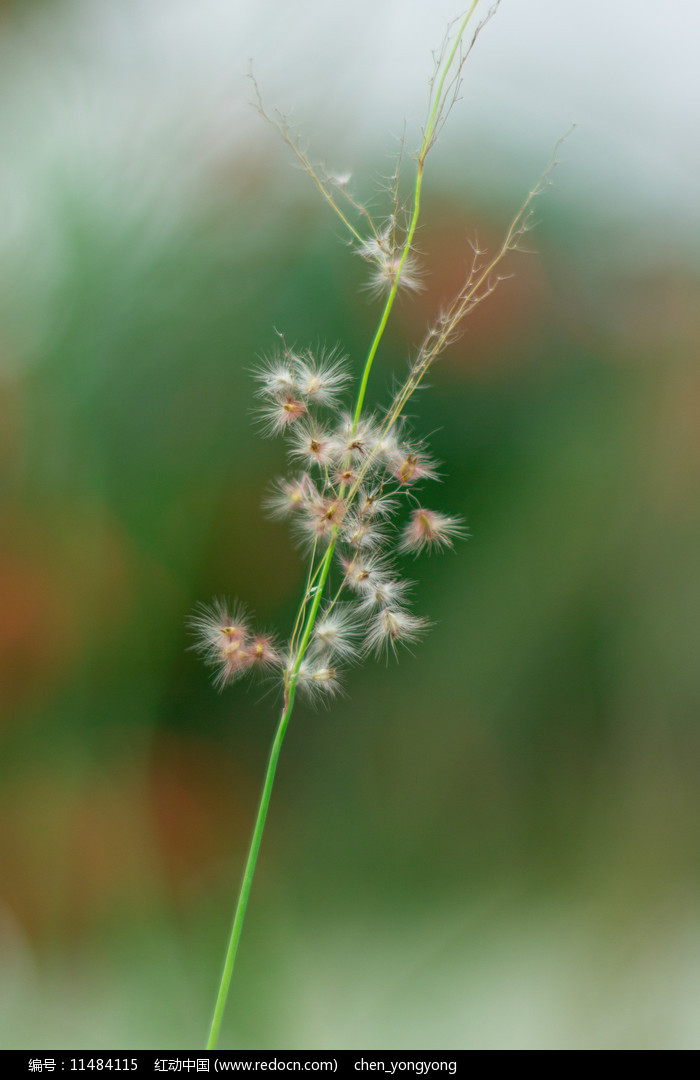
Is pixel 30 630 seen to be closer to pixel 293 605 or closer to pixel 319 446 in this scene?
pixel 293 605

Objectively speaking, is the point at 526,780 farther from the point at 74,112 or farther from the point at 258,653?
the point at 74,112

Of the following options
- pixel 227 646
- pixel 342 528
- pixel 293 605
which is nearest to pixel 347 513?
pixel 342 528

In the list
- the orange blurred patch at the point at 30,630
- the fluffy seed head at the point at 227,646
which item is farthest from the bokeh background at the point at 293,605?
the fluffy seed head at the point at 227,646

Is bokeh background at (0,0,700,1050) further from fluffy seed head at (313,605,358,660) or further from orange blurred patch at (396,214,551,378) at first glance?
fluffy seed head at (313,605,358,660)

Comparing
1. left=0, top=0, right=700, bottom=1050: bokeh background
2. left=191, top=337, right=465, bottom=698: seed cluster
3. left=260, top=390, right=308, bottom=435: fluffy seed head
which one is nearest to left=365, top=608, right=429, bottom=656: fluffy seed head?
left=191, top=337, right=465, bottom=698: seed cluster

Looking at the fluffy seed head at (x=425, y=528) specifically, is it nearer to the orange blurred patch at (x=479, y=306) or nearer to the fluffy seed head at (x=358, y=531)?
the fluffy seed head at (x=358, y=531)

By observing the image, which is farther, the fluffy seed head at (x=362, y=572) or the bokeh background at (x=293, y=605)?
the bokeh background at (x=293, y=605)

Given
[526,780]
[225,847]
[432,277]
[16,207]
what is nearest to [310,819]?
[225,847]

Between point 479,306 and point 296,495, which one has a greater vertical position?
point 479,306
